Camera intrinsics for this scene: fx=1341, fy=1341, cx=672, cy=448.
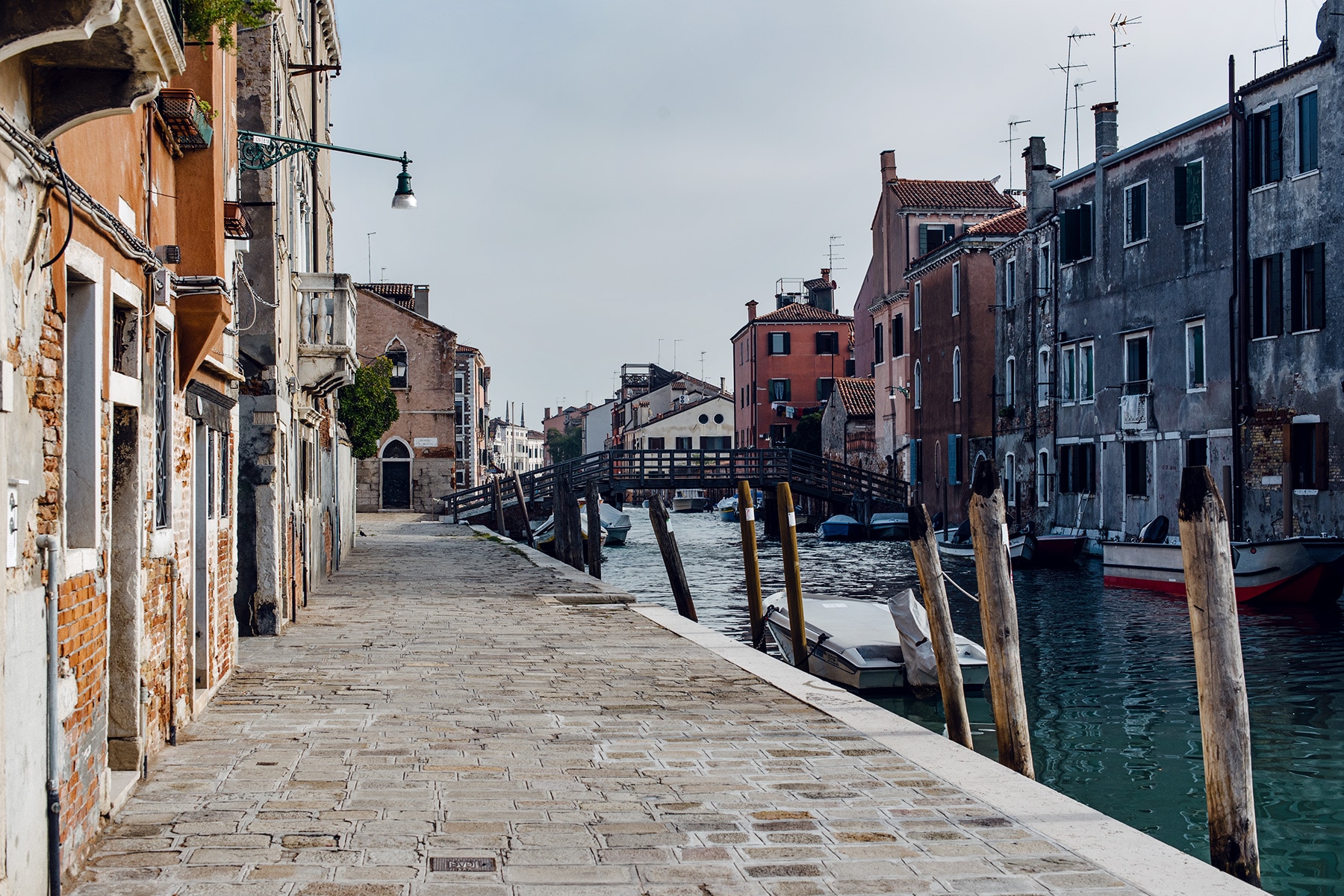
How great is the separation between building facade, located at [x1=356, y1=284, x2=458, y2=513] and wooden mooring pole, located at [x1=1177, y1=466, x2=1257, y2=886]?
3837 centimetres

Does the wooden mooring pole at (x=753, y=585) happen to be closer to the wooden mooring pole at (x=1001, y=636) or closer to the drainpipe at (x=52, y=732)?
the wooden mooring pole at (x=1001, y=636)

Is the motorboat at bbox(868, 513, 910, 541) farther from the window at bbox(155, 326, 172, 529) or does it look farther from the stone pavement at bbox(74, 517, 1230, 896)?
the window at bbox(155, 326, 172, 529)

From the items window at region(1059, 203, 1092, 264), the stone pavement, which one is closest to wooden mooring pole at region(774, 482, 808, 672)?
the stone pavement

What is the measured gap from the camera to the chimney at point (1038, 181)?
97.2 feet

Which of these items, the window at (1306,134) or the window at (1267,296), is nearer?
the window at (1306,134)

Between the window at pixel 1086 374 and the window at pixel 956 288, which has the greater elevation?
the window at pixel 956 288

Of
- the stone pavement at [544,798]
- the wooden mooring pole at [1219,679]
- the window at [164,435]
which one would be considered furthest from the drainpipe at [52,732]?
the wooden mooring pole at [1219,679]

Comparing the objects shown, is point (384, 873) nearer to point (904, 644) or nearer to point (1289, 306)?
point (904, 644)

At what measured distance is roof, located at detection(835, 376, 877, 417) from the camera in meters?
47.5

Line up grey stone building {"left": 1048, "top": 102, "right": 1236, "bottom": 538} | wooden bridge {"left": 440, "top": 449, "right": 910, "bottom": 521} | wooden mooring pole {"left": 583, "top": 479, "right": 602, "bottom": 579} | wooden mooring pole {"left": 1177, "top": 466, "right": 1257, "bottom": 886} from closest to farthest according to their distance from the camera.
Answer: wooden mooring pole {"left": 1177, "top": 466, "right": 1257, "bottom": 886}, wooden mooring pole {"left": 583, "top": 479, "right": 602, "bottom": 579}, grey stone building {"left": 1048, "top": 102, "right": 1236, "bottom": 538}, wooden bridge {"left": 440, "top": 449, "right": 910, "bottom": 521}

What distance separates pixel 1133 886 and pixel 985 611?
307cm

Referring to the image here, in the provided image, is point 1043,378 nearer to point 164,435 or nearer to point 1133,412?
point 1133,412

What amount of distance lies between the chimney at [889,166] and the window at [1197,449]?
865 inches

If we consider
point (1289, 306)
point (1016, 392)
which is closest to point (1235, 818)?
point (1289, 306)
